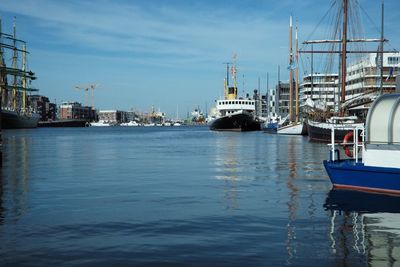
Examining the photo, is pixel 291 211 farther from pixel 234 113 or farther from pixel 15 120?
pixel 15 120

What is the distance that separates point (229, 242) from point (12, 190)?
11.5 m

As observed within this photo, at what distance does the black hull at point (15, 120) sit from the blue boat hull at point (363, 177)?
152845 mm

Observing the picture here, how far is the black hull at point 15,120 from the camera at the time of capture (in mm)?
164375

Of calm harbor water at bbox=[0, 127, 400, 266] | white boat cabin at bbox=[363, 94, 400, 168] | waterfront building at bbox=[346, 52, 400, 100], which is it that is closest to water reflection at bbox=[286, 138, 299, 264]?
calm harbor water at bbox=[0, 127, 400, 266]

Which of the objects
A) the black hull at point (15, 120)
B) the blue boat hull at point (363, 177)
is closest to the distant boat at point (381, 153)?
the blue boat hull at point (363, 177)

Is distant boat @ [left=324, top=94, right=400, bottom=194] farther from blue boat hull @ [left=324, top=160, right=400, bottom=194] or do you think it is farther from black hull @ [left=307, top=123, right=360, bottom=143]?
black hull @ [left=307, top=123, right=360, bottom=143]

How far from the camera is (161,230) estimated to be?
485 inches

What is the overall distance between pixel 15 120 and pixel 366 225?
17534 centimetres

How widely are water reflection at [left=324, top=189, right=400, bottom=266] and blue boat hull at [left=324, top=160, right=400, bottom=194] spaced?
35 centimetres

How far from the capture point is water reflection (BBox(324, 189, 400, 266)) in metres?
10.0

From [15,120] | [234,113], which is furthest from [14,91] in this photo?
[234,113]

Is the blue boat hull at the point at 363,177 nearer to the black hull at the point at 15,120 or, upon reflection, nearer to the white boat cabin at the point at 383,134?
the white boat cabin at the point at 383,134

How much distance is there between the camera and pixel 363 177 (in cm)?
1812

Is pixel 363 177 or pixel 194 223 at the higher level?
pixel 363 177
